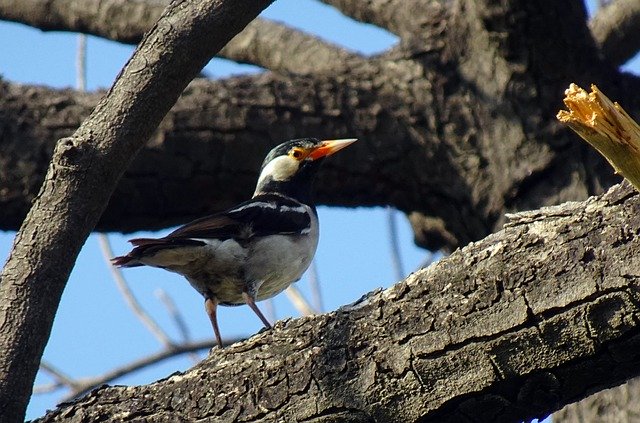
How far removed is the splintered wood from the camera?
264 centimetres

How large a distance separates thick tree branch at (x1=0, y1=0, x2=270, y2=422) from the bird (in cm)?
127

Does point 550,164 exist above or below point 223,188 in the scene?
below

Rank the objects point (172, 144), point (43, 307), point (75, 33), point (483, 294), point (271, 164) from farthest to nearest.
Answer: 1. point (75, 33)
2. point (271, 164)
3. point (172, 144)
4. point (43, 307)
5. point (483, 294)

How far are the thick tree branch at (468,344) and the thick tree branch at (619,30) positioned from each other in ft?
14.4

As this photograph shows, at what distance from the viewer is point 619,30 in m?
7.23

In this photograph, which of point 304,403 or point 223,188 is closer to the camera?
point 304,403

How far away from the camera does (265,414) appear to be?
3289 millimetres

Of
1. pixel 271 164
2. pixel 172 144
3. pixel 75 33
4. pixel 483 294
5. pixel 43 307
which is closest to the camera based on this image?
pixel 483 294

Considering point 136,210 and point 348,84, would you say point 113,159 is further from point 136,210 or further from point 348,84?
point 348,84

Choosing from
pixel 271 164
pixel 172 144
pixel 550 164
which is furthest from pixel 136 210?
pixel 550 164

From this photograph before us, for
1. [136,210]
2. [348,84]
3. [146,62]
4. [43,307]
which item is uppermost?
[348,84]

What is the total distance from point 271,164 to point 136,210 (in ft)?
3.22

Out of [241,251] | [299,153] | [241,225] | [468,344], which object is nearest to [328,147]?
[299,153]

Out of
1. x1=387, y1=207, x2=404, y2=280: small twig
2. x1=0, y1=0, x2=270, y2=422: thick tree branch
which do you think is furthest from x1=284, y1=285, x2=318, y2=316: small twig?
x1=0, y1=0, x2=270, y2=422: thick tree branch
